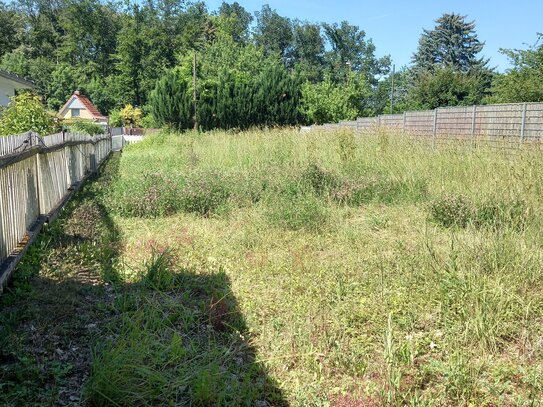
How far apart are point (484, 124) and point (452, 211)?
5645mm

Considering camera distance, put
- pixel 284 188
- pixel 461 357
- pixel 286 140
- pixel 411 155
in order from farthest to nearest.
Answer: pixel 286 140
pixel 411 155
pixel 284 188
pixel 461 357

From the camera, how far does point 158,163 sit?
13656 mm

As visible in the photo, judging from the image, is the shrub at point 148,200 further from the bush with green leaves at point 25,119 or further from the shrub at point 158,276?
the bush with green leaves at point 25,119

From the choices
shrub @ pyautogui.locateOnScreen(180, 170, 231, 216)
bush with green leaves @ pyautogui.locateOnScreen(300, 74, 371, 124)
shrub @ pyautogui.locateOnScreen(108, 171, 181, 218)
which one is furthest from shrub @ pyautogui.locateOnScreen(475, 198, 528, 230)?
bush with green leaves @ pyautogui.locateOnScreen(300, 74, 371, 124)

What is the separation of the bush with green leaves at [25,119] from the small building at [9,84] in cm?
1225

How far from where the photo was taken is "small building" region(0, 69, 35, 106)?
67.9ft

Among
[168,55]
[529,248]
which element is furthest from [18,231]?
[168,55]

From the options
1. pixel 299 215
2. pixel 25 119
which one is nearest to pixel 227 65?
pixel 25 119

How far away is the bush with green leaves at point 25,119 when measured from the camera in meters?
9.46

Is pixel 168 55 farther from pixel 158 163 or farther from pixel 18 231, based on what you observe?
pixel 18 231

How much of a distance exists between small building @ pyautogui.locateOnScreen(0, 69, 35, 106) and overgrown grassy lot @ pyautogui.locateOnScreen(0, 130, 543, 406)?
17560mm

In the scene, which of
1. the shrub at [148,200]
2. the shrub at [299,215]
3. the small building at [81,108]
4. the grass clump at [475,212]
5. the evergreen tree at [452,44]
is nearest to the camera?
the grass clump at [475,212]

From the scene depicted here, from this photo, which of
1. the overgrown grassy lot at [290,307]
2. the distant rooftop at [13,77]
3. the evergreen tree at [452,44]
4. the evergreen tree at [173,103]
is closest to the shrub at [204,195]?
the overgrown grassy lot at [290,307]

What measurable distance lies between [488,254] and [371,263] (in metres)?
0.97
